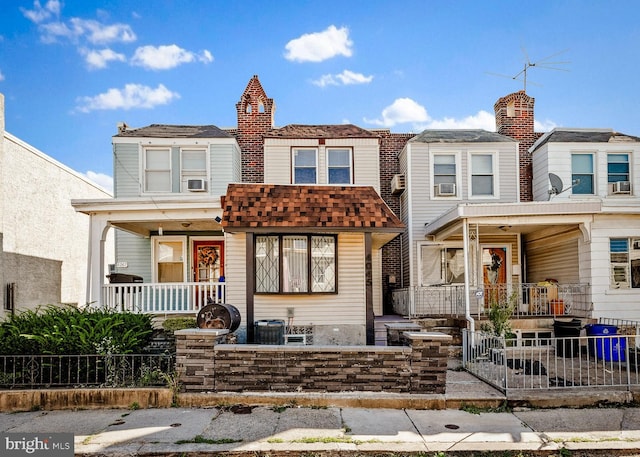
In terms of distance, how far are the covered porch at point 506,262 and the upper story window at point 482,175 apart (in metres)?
1.49

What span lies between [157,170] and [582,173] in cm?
1431

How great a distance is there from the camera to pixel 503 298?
570 inches

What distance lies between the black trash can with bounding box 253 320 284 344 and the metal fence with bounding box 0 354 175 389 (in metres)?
2.56

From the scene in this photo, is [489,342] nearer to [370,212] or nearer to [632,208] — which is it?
[370,212]

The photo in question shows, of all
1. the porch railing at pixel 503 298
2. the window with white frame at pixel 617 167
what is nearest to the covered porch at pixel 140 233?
the porch railing at pixel 503 298

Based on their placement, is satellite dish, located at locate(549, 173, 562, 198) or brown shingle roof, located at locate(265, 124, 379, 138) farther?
brown shingle roof, located at locate(265, 124, 379, 138)

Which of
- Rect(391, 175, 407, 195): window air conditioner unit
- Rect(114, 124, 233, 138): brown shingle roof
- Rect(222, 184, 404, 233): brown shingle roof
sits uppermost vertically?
Rect(114, 124, 233, 138): brown shingle roof

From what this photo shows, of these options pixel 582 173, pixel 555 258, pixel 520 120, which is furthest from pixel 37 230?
pixel 582 173

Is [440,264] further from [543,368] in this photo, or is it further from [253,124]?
[253,124]

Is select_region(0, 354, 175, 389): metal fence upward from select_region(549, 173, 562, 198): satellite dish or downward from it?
downward

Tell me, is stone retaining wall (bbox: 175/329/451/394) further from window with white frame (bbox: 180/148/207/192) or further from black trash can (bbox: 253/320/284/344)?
window with white frame (bbox: 180/148/207/192)

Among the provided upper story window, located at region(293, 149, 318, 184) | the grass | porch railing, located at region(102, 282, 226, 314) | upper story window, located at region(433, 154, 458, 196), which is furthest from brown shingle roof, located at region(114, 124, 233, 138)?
the grass

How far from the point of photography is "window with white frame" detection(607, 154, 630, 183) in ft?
52.0

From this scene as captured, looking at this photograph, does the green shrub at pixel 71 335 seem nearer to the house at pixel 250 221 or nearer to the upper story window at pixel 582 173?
the house at pixel 250 221
